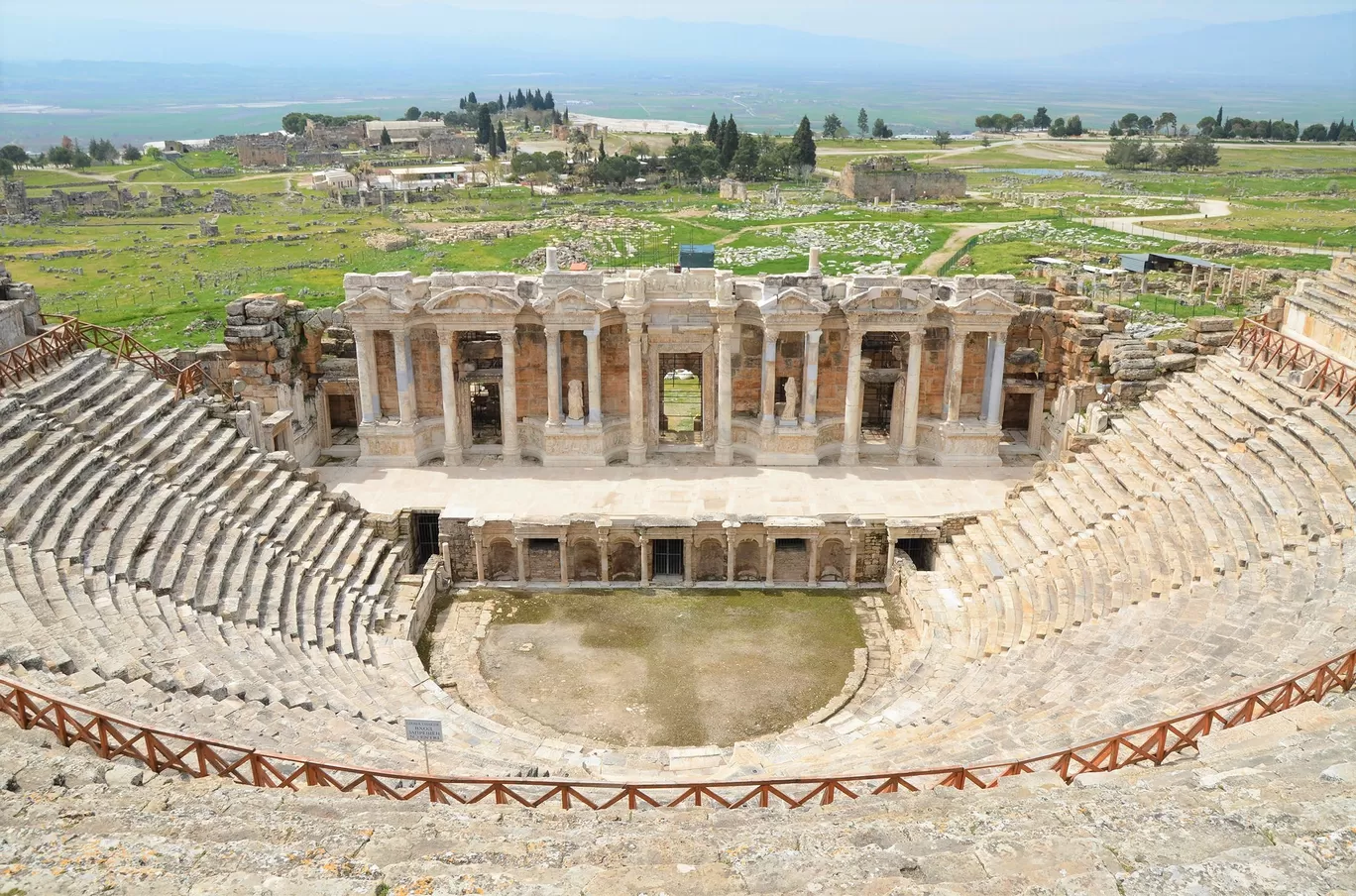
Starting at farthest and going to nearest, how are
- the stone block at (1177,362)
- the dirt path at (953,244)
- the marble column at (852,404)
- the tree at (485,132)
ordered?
the tree at (485,132), the dirt path at (953,244), the marble column at (852,404), the stone block at (1177,362)

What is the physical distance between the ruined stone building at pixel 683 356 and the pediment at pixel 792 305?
3cm

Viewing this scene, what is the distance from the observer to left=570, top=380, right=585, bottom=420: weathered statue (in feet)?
87.9

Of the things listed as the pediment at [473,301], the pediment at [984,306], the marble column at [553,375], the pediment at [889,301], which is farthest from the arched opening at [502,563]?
the pediment at [984,306]

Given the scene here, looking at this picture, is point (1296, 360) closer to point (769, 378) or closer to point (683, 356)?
point (769, 378)

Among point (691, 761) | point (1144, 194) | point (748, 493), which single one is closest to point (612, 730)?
point (691, 761)

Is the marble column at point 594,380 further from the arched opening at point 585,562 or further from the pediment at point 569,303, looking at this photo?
the arched opening at point 585,562

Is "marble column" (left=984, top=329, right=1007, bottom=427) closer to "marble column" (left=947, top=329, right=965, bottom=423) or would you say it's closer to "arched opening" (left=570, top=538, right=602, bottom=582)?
"marble column" (left=947, top=329, right=965, bottom=423)

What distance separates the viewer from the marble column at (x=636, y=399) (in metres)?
26.5

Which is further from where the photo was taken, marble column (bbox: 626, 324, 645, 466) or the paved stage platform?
marble column (bbox: 626, 324, 645, 466)

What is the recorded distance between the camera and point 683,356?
2889cm

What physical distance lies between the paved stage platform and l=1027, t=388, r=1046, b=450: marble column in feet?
6.08

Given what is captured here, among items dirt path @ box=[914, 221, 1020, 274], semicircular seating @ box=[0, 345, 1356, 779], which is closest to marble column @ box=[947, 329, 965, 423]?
semicircular seating @ box=[0, 345, 1356, 779]

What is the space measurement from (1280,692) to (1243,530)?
20.9 feet

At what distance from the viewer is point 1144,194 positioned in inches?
3647
